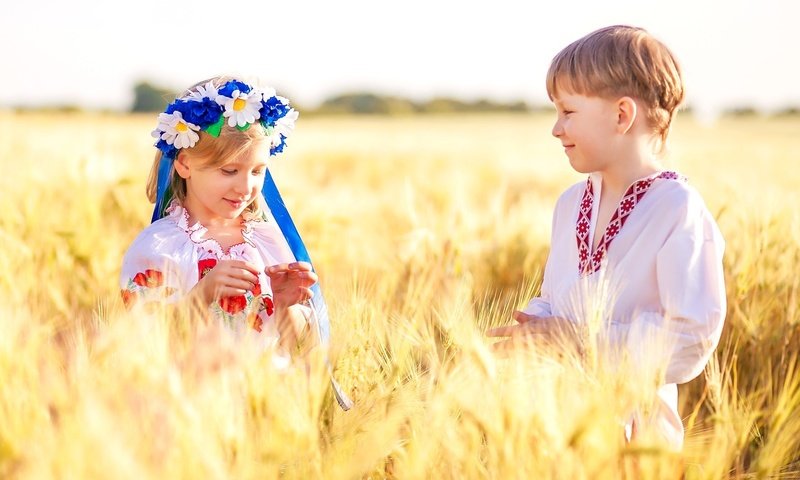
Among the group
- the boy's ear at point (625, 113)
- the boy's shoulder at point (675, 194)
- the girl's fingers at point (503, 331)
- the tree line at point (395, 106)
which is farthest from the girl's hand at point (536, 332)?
the tree line at point (395, 106)

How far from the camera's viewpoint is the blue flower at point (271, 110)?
6.91 feet

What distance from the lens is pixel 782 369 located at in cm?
246

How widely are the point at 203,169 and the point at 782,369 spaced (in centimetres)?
171

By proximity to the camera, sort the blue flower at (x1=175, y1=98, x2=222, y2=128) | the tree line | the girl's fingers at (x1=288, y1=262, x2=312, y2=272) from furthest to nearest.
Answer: the tree line
the blue flower at (x1=175, y1=98, x2=222, y2=128)
the girl's fingers at (x1=288, y1=262, x2=312, y2=272)

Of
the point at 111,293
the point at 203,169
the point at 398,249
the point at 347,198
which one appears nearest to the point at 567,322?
the point at 203,169

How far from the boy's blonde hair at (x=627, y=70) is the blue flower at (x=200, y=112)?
83cm

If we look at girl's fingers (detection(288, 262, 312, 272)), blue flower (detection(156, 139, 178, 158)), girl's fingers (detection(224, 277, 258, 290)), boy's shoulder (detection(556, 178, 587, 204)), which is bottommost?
girl's fingers (detection(224, 277, 258, 290))

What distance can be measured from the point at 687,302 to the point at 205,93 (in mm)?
1237

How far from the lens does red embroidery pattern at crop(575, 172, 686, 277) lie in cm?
190

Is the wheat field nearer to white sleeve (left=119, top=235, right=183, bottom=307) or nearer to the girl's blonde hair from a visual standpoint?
white sleeve (left=119, top=235, right=183, bottom=307)

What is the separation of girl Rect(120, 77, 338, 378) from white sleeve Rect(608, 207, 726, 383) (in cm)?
77

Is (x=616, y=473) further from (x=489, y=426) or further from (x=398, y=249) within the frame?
(x=398, y=249)

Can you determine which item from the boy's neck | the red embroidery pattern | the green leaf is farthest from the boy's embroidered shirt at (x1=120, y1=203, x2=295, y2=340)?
the boy's neck

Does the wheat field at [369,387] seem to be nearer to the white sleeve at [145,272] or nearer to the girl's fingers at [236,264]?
the white sleeve at [145,272]
